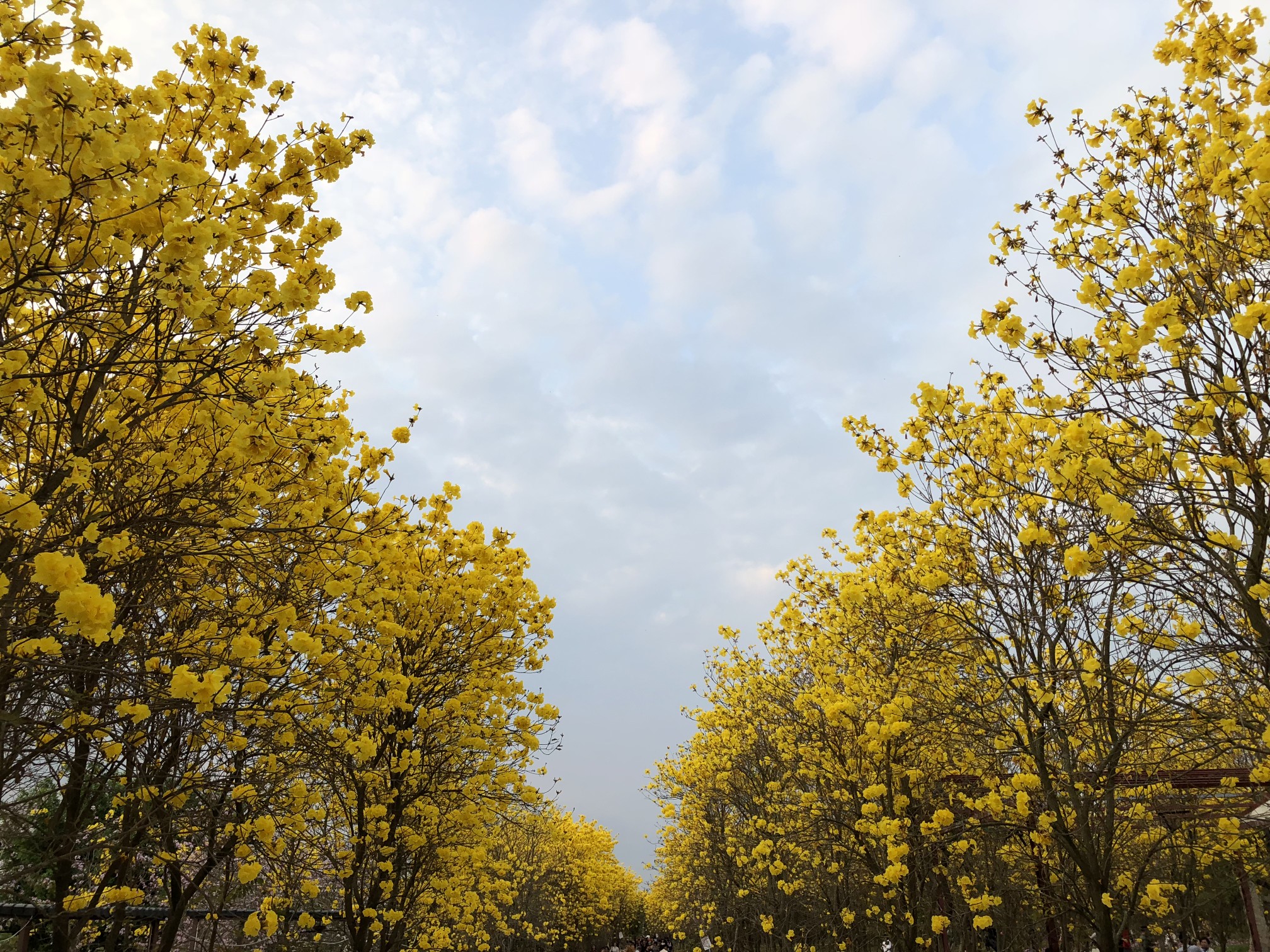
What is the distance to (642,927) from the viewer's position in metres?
57.3

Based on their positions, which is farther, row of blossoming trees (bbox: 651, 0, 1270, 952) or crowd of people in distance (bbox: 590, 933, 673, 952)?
crowd of people in distance (bbox: 590, 933, 673, 952)

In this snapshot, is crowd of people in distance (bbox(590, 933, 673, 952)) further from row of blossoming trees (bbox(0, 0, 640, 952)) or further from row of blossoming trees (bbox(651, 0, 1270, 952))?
row of blossoming trees (bbox(0, 0, 640, 952))

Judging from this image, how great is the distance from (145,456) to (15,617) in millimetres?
1147

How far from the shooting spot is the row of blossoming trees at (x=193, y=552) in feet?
9.95

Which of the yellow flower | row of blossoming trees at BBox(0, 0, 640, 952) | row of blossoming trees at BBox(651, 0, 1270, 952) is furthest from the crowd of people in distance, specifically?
the yellow flower

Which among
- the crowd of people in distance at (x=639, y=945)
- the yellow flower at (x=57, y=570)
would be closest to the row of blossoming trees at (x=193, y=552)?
the yellow flower at (x=57, y=570)

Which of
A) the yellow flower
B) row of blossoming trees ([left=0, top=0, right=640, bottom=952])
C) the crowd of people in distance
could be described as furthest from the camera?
the crowd of people in distance

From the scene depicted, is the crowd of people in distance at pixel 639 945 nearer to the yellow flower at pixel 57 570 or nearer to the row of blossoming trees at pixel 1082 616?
the row of blossoming trees at pixel 1082 616

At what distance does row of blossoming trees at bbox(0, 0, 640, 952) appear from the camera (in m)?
3.03

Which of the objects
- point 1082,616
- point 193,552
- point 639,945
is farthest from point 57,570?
point 639,945

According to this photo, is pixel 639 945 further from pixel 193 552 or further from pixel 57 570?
pixel 57 570

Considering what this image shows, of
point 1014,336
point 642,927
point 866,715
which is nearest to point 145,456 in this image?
point 1014,336

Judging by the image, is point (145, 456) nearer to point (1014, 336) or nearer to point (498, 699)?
point (498, 699)

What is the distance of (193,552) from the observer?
3568mm
